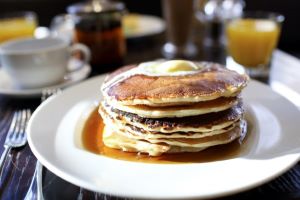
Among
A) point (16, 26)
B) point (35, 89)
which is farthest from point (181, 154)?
point (16, 26)

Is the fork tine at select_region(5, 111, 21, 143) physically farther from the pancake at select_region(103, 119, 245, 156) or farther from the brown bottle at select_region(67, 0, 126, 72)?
the brown bottle at select_region(67, 0, 126, 72)

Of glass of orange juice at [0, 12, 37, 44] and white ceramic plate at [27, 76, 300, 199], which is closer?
white ceramic plate at [27, 76, 300, 199]

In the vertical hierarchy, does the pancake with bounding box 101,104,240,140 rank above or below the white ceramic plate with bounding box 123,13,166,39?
above

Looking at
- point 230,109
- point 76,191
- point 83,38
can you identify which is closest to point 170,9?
point 83,38

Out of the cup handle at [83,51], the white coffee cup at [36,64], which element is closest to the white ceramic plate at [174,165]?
the white coffee cup at [36,64]

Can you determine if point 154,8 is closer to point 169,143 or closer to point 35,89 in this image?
point 35,89

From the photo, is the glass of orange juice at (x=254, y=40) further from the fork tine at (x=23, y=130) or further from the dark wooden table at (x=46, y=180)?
the fork tine at (x=23, y=130)

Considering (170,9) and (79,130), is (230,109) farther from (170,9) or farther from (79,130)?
(170,9)

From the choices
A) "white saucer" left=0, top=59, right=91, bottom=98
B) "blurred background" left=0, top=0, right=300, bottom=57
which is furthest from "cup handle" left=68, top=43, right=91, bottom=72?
"blurred background" left=0, top=0, right=300, bottom=57
